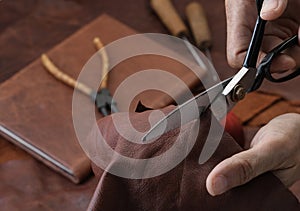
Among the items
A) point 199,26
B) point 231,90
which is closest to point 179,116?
point 231,90

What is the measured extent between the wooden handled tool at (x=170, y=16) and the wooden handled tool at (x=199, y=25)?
0.05 feet

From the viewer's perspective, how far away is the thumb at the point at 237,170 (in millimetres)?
607

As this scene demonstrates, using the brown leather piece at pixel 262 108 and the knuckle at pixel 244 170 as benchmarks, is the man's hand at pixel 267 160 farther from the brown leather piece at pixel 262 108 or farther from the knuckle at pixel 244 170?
the brown leather piece at pixel 262 108

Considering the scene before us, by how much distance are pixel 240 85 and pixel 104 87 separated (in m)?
0.27

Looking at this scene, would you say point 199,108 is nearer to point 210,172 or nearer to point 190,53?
point 210,172

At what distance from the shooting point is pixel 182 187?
0.64 m

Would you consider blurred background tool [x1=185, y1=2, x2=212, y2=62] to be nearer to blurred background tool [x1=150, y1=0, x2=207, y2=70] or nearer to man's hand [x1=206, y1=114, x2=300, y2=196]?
blurred background tool [x1=150, y1=0, x2=207, y2=70]

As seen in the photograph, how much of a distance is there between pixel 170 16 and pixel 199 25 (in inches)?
1.8

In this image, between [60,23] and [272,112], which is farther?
[60,23]

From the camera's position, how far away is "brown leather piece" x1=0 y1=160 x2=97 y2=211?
2.64 ft

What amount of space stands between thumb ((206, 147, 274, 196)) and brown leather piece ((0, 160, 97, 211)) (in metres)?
0.24

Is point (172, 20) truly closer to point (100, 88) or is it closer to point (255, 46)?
point (100, 88)

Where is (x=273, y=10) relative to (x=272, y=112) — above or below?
above

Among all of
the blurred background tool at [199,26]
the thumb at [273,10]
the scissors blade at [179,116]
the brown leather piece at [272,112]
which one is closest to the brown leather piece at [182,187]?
the scissors blade at [179,116]
